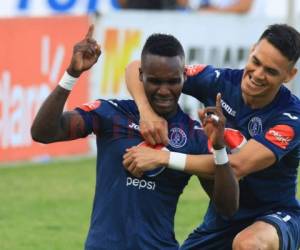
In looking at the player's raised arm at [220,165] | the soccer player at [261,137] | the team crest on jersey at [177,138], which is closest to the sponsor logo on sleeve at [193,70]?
the soccer player at [261,137]

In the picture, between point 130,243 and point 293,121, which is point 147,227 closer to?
point 130,243

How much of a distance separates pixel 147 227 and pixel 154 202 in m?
0.15

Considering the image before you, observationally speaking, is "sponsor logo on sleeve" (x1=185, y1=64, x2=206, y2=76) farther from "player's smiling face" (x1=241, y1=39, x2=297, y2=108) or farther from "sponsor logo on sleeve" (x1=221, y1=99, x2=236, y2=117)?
"player's smiling face" (x1=241, y1=39, x2=297, y2=108)

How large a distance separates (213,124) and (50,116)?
3.18 ft

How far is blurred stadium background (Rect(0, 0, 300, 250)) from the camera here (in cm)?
1172

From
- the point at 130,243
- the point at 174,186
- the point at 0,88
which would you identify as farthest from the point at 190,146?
the point at 0,88

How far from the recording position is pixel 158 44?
266 inches

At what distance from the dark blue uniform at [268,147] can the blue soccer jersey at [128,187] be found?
0.71 metres

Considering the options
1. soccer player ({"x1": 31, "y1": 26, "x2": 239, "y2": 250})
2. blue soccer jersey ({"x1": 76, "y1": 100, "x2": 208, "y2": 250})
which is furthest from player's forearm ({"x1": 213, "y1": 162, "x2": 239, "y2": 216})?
blue soccer jersey ({"x1": 76, "y1": 100, "x2": 208, "y2": 250})

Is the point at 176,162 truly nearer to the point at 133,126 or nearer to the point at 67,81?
the point at 133,126

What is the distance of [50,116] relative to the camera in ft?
21.4

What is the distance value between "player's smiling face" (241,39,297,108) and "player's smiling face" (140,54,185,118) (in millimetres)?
743

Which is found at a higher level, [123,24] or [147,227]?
[147,227]

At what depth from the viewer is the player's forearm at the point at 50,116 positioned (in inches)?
257
